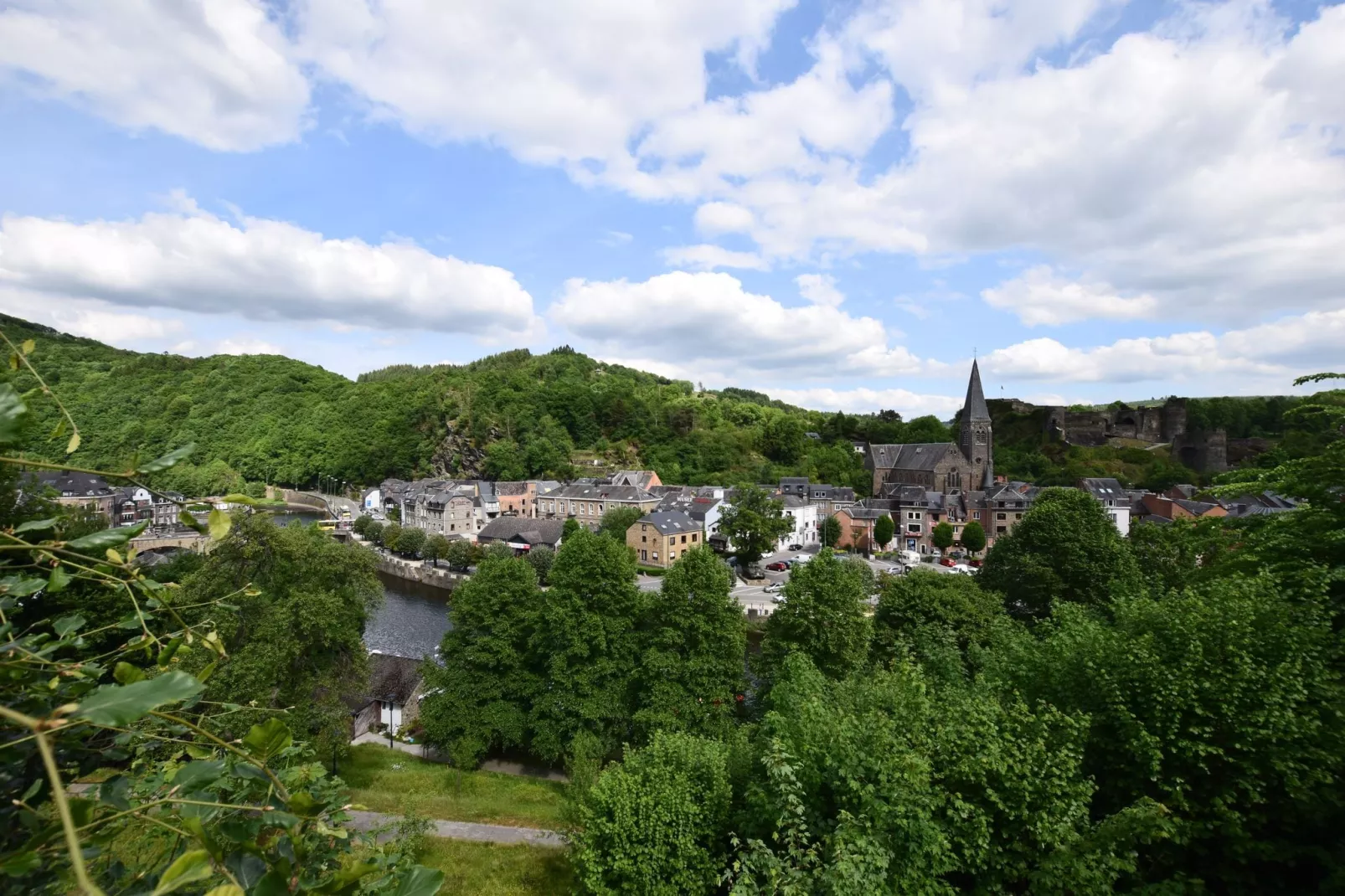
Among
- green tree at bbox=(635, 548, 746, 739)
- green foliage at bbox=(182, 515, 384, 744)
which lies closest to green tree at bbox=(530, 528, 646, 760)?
green tree at bbox=(635, 548, 746, 739)

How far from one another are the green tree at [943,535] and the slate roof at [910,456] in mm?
10613

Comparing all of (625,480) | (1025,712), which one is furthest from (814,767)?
(625,480)

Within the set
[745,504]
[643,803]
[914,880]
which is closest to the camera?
[914,880]

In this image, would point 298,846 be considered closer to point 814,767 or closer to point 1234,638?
point 814,767

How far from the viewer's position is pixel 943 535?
47812 mm

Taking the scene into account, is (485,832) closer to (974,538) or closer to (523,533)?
(523,533)

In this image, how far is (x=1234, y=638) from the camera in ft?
23.3

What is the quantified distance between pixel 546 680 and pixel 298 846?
17461mm

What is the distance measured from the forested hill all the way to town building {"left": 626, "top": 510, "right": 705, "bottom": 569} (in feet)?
68.8

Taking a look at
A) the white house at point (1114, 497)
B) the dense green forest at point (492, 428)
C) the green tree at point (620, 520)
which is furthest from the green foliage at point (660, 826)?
the dense green forest at point (492, 428)

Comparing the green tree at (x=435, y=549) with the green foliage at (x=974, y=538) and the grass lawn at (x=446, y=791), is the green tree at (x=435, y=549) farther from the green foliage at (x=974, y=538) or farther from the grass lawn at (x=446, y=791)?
the green foliage at (x=974, y=538)

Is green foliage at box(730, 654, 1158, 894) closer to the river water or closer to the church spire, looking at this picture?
the river water

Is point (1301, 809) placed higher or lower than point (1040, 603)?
higher

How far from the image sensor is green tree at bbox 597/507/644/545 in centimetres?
4775
